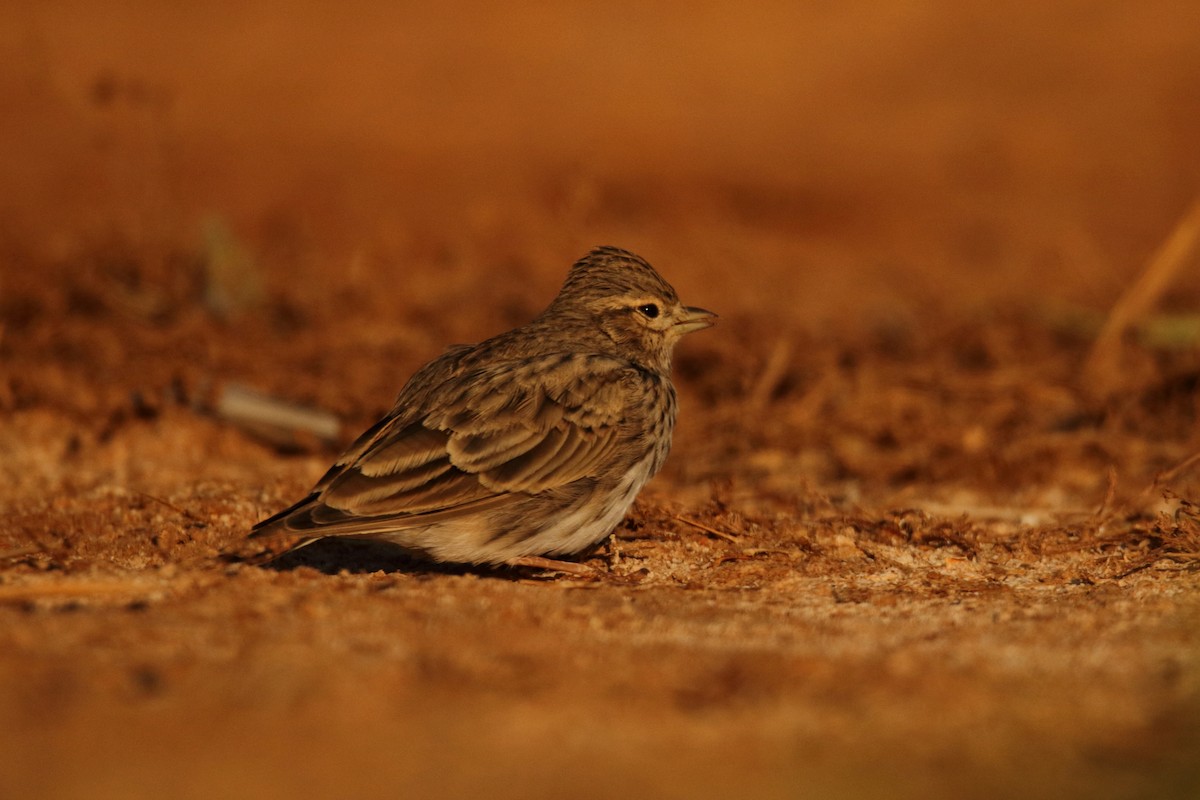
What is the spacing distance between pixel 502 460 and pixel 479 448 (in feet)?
0.33

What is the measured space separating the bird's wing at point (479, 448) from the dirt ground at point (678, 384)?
0.94 ft

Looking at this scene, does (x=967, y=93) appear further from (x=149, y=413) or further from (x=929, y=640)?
(x=929, y=640)

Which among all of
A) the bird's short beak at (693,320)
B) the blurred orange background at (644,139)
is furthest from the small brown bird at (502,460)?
the blurred orange background at (644,139)

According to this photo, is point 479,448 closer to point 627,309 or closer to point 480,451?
point 480,451

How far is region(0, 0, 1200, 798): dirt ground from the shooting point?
3646 mm

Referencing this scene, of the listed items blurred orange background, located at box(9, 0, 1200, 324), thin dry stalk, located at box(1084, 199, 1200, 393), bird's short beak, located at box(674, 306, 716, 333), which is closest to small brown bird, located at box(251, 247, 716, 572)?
bird's short beak, located at box(674, 306, 716, 333)

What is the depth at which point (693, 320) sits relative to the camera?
691cm

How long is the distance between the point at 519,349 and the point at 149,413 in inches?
112

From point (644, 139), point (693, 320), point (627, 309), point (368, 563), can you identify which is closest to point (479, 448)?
point (368, 563)

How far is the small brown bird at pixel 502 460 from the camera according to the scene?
215 inches

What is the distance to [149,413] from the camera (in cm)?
817

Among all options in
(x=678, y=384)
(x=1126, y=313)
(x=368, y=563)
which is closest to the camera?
(x=368, y=563)

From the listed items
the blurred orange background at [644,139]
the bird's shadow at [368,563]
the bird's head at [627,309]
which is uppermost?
the blurred orange background at [644,139]

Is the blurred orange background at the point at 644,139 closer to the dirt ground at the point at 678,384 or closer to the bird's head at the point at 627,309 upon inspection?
the dirt ground at the point at 678,384
